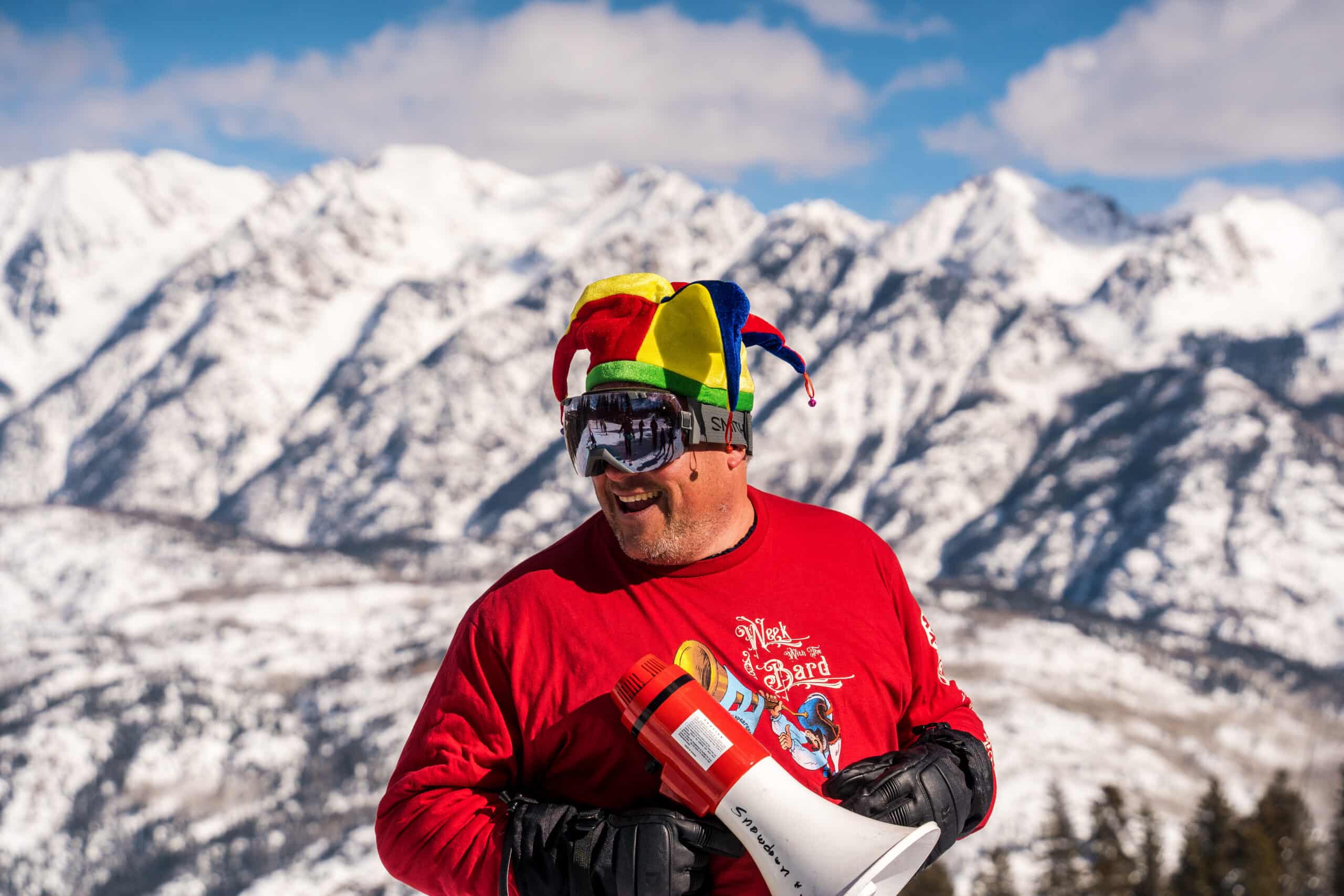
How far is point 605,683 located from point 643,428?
4.77ft

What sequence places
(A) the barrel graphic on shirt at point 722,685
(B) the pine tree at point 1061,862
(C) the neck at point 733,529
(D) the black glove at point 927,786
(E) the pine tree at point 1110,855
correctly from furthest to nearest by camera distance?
1. (B) the pine tree at point 1061,862
2. (E) the pine tree at point 1110,855
3. (C) the neck at point 733,529
4. (A) the barrel graphic on shirt at point 722,685
5. (D) the black glove at point 927,786

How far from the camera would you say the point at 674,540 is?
21.4 ft

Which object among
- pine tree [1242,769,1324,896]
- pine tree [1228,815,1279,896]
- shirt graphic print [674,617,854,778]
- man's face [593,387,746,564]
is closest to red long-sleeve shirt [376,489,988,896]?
shirt graphic print [674,617,854,778]

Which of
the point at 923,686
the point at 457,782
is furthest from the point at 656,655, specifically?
the point at 923,686

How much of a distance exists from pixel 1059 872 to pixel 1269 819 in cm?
1203

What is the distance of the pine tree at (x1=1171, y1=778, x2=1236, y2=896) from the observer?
59.3 m

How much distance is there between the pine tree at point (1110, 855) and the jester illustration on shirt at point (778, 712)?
63.0 meters

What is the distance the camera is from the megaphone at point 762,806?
5547 millimetres

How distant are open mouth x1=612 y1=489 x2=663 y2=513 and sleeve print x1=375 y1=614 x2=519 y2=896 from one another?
1066 mm

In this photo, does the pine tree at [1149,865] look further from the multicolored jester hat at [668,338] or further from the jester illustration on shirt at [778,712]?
the multicolored jester hat at [668,338]

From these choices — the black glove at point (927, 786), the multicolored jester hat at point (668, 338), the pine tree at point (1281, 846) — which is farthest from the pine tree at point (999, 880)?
the multicolored jester hat at point (668, 338)

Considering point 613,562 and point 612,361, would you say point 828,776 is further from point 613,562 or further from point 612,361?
point 612,361

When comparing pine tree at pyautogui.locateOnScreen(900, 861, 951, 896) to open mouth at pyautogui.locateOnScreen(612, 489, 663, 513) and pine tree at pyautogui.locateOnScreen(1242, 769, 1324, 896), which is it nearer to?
pine tree at pyautogui.locateOnScreen(1242, 769, 1324, 896)

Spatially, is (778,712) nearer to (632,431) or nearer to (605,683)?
(605,683)
